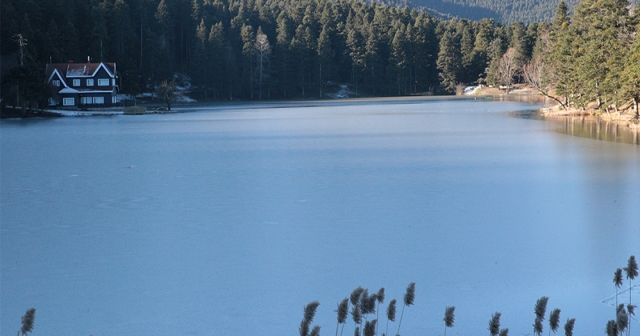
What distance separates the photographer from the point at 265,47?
76688 mm

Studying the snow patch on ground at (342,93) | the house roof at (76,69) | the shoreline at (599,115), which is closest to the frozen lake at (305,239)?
the shoreline at (599,115)

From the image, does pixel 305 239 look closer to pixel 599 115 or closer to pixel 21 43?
pixel 599 115

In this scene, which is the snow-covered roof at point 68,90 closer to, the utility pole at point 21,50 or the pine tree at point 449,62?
the utility pole at point 21,50

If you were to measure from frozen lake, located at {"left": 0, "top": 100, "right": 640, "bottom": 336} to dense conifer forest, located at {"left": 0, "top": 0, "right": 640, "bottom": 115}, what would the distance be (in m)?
28.4

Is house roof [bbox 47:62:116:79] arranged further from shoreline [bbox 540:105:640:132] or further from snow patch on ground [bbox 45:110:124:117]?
shoreline [bbox 540:105:640:132]

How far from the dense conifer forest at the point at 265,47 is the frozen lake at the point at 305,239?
93.0ft

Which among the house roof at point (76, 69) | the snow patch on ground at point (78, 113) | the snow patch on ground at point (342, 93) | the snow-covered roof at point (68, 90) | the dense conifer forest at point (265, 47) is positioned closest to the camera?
the snow patch on ground at point (78, 113)

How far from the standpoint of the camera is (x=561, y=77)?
114 ft

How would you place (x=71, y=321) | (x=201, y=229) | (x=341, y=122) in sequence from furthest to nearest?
(x=341, y=122), (x=201, y=229), (x=71, y=321)

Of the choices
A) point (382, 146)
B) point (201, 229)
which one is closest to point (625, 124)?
point (382, 146)

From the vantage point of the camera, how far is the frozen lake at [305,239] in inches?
214

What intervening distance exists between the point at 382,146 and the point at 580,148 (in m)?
5.10

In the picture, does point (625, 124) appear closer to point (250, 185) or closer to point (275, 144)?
point (275, 144)

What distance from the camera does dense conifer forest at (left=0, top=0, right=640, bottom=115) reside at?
5291 centimetres
